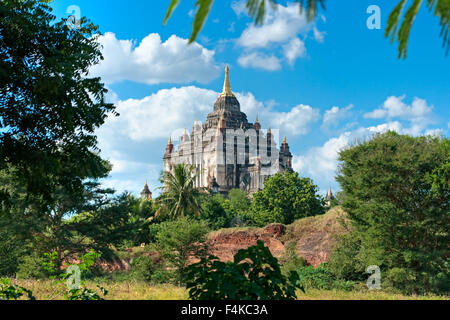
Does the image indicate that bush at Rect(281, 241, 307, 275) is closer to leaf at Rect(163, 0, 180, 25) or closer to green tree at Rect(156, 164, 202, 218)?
green tree at Rect(156, 164, 202, 218)

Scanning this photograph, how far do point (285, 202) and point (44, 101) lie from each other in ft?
122

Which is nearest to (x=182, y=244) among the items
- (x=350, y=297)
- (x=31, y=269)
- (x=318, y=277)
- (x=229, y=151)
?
(x=318, y=277)

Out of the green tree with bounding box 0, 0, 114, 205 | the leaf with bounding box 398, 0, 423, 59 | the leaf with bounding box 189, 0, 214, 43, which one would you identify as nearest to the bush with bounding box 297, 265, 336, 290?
the green tree with bounding box 0, 0, 114, 205

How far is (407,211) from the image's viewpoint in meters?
19.8

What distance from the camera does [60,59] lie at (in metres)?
8.38

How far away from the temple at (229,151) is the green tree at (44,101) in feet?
209

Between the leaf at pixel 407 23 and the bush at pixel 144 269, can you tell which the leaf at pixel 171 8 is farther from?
the bush at pixel 144 269

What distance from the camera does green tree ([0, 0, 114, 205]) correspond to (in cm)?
803

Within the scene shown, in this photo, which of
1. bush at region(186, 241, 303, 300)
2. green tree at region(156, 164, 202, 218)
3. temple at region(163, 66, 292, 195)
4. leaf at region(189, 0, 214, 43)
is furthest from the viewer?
temple at region(163, 66, 292, 195)

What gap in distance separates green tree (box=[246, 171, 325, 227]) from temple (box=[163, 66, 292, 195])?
87.4 feet

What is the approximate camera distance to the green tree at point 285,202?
43.2 meters
